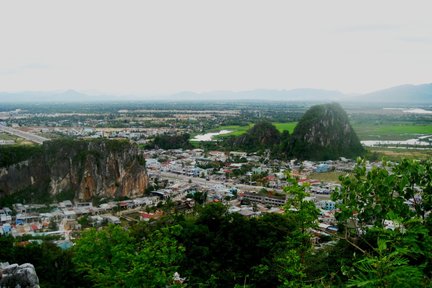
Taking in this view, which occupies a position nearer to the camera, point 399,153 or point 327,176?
point 327,176

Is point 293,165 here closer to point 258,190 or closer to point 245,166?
point 245,166

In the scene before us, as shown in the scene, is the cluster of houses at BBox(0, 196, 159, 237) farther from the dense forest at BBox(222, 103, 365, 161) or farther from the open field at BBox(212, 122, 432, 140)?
the open field at BBox(212, 122, 432, 140)

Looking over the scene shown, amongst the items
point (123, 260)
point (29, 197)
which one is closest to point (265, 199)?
point (29, 197)

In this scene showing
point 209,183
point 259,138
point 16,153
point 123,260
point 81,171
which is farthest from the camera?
point 259,138

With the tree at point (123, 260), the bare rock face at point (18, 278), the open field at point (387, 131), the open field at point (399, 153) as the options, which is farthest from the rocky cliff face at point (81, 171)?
the open field at point (387, 131)

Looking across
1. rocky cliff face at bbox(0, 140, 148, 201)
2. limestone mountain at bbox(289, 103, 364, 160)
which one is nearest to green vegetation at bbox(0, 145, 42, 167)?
rocky cliff face at bbox(0, 140, 148, 201)

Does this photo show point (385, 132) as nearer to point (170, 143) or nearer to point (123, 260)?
point (170, 143)

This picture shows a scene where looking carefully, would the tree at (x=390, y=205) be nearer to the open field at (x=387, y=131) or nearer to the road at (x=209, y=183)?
the road at (x=209, y=183)
